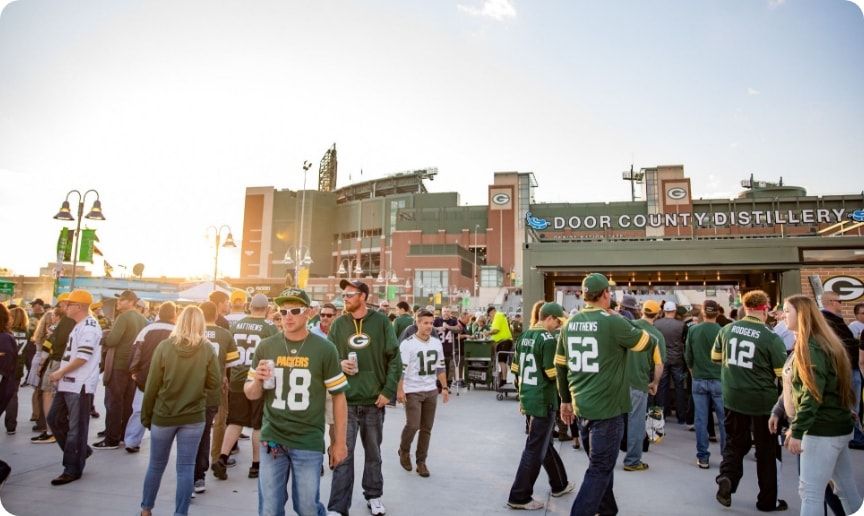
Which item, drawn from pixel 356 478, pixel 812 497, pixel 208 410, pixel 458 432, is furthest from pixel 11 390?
pixel 812 497

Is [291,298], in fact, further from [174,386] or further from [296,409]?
[174,386]

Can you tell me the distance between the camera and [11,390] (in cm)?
554

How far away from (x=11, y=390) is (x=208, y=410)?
233 cm

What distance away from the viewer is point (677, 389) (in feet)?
31.7

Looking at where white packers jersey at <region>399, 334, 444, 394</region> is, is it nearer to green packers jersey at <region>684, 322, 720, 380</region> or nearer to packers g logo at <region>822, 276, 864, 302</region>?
green packers jersey at <region>684, 322, 720, 380</region>

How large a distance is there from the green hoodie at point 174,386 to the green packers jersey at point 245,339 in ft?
5.81

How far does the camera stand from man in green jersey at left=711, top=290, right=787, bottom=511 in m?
4.99

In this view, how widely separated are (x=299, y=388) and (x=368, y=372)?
142 centimetres

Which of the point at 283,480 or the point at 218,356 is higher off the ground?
the point at 218,356

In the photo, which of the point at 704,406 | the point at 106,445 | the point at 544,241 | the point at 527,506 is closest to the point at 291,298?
the point at 527,506

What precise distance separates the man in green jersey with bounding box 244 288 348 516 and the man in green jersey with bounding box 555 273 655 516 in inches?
84.9

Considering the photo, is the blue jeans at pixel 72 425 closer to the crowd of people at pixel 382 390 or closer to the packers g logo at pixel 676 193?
the crowd of people at pixel 382 390

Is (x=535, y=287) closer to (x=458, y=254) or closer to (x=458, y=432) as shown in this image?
(x=458, y=432)

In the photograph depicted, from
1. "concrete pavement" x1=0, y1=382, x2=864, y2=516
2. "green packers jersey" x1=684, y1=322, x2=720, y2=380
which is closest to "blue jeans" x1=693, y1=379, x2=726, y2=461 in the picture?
"green packers jersey" x1=684, y1=322, x2=720, y2=380
